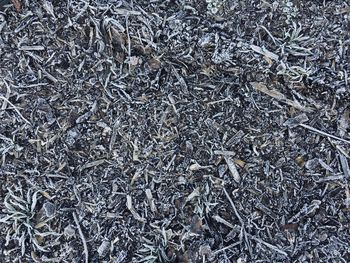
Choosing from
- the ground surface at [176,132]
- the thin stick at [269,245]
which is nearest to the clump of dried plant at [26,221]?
the ground surface at [176,132]

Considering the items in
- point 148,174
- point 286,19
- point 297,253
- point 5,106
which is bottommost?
point 297,253

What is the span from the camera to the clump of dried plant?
1.47 metres

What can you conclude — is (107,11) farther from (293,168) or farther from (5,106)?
(293,168)

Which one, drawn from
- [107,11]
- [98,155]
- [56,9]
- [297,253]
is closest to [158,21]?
[107,11]

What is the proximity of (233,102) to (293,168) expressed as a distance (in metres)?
0.27

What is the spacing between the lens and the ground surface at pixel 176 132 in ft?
4.81

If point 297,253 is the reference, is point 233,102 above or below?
above

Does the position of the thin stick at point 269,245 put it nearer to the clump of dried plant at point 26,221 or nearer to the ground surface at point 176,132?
the ground surface at point 176,132

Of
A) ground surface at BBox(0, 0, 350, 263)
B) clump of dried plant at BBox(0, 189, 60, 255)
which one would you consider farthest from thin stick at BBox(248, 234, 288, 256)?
clump of dried plant at BBox(0, 189, 60, 255)

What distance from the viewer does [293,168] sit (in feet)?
4.89

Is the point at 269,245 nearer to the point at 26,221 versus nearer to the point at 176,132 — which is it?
the point at 176,132

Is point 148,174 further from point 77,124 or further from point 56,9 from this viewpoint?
point 56,9

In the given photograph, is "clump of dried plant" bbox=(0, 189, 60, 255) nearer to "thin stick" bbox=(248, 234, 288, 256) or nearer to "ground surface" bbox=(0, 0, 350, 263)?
"ground surface" bbox=(0, 0, 350, 263)

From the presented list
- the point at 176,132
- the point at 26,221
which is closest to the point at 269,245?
the point at 176,132
